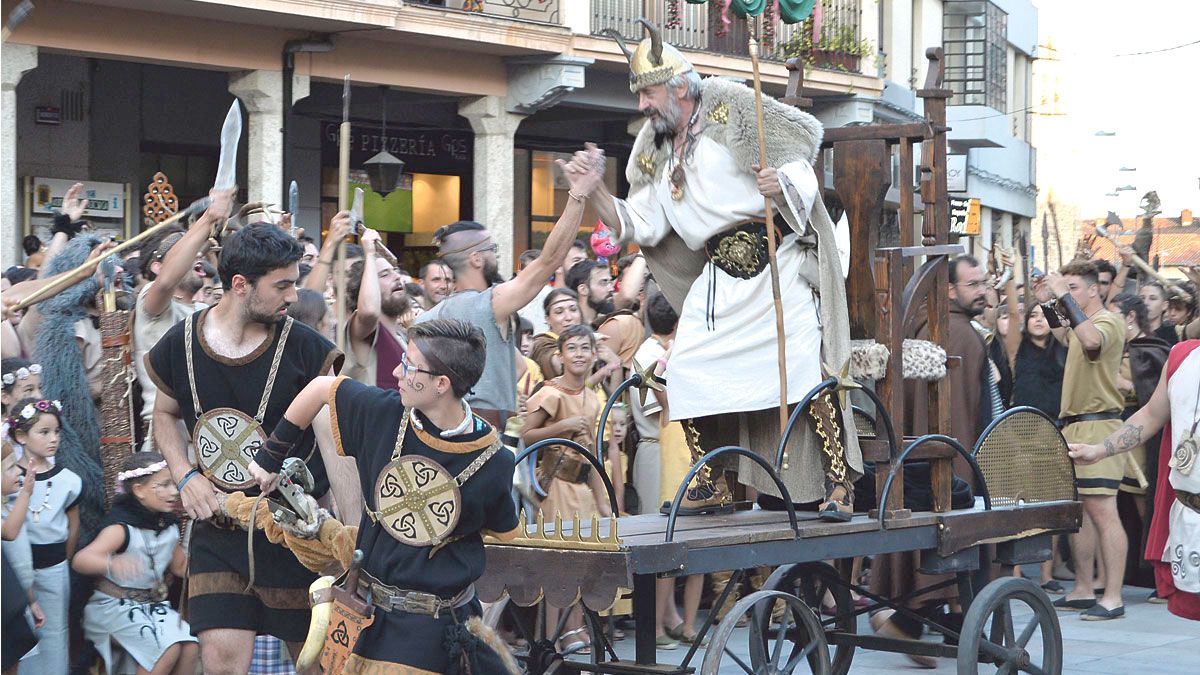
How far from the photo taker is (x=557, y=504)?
330 inches

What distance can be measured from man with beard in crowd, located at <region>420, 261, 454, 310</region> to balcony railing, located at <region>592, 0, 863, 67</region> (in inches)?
419

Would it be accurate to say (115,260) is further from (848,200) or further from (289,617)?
(848,200)

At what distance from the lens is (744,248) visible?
6473 millimetres

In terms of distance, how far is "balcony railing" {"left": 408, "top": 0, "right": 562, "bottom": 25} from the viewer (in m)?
17.8

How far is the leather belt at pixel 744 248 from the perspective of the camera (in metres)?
6.45

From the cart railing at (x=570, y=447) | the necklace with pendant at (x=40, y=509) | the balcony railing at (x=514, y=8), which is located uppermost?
the balcony railing at (x=514, y=8)

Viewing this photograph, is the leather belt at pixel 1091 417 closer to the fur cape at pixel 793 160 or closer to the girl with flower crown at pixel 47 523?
the fur cape at pixel 793 160

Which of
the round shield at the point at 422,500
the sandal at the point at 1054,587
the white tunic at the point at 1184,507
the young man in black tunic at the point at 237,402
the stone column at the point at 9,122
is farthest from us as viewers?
the stone column at the point at 9,122

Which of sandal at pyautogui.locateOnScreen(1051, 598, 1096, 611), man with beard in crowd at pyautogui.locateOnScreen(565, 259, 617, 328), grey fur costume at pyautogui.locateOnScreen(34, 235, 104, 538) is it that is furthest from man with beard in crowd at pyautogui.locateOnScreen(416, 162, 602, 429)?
sandal at pyautogui.locateOnScreen(1051, 598, 1096, 611)

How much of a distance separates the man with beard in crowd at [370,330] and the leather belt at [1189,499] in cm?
325

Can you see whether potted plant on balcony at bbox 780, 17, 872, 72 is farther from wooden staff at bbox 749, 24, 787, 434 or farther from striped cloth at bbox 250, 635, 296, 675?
striped cloth at bbox 250, 635, 296, 675

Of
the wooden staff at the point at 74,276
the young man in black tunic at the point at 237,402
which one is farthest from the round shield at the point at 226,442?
the wooden staff at the point at 74,276

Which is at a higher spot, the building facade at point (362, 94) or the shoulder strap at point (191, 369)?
the building facade at point (362, 94)

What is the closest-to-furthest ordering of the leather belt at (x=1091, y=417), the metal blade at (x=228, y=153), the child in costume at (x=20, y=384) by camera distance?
the metal blade at (x=228, y=153), the child in costume at (x=20, y=384), the leather belt at (x=1091, y=417)
